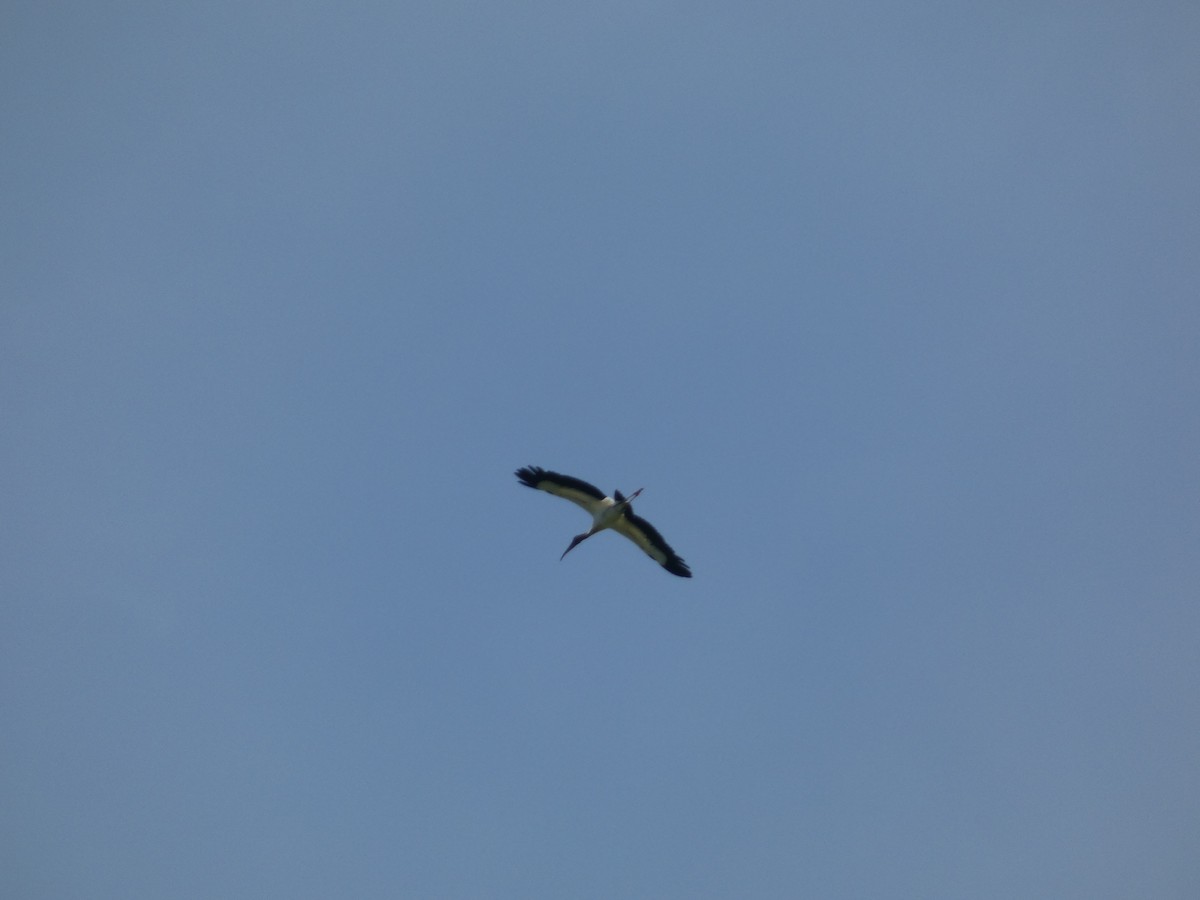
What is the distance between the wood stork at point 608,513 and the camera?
2372 cm

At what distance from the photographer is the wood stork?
23719 mm

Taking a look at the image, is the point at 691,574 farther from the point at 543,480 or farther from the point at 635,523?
the point at 543,480

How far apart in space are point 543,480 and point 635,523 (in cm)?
256

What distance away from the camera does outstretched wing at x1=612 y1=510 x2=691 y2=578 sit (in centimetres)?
2489

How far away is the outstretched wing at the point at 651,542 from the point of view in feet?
81.7

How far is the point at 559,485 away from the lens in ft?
78.2

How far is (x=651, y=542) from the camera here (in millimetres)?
25172

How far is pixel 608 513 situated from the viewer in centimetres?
2444

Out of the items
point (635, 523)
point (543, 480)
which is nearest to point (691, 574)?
point (635, 523)

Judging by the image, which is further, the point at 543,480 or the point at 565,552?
the point at 565,552

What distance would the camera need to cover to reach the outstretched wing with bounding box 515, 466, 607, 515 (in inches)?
932

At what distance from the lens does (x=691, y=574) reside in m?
25.0

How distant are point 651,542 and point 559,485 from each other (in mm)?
2813

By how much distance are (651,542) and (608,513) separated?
1.43m
